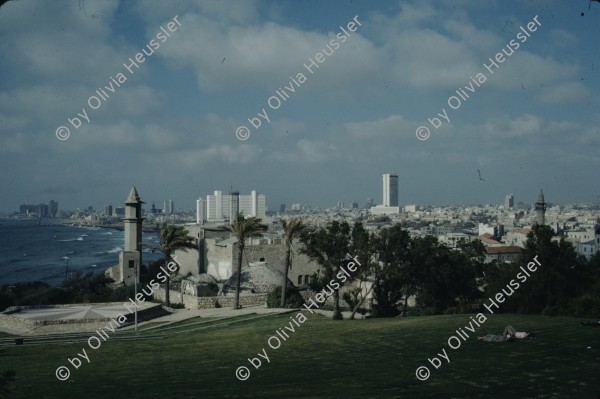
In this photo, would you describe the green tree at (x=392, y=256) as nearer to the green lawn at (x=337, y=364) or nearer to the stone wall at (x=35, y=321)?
the green lawn at (x=337, y=364)

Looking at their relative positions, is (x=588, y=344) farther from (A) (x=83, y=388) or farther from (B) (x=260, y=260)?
(B) (x=260, y=260)

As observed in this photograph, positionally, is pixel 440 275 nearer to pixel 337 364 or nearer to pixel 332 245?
pixel 332 245

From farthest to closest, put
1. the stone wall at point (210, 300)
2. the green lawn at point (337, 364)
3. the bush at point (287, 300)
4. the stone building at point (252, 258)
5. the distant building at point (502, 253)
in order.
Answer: the distant building at point (502, 253)
the stone building at point (252, 258)
the stone wall at point (210, 300)
the bush at point (287, 300)
the green lawn at point (337, 364)

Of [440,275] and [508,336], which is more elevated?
[440,275]

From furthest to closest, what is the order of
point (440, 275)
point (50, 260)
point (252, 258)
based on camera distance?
1. point (50, 260)
2. point (252, 258)
3. point (440, 275)

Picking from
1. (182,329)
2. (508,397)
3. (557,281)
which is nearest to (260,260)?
(182,329)

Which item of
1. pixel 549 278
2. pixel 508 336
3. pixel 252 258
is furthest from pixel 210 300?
pixel 508 336

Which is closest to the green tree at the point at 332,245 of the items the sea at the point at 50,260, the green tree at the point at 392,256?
the green tree at the point at 392,256

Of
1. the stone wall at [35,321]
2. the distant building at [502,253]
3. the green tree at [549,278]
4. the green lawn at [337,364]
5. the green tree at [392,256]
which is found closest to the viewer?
the green lawn at [337,364]

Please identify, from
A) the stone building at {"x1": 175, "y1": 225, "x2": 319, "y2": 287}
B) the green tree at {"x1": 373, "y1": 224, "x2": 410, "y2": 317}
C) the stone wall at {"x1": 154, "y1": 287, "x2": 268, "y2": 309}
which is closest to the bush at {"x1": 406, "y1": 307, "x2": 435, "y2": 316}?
the green tree at {"x1": 373, "y1": 224, "x2": 410, "y2": 317}

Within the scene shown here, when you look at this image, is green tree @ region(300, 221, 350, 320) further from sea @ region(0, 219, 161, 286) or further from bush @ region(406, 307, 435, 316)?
sea @ region(0, 219, 161, 286)
